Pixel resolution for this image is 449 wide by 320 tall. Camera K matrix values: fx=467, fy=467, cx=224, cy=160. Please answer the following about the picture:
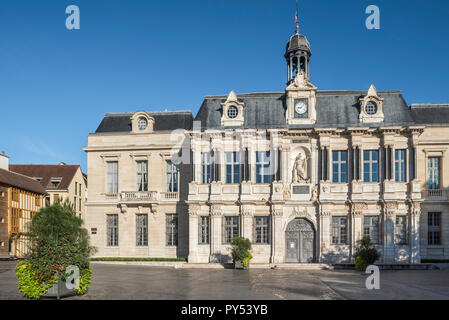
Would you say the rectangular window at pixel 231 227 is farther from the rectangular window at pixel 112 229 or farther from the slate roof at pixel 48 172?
the slate roof at pixel 48 172

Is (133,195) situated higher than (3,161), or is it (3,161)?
(3,161)

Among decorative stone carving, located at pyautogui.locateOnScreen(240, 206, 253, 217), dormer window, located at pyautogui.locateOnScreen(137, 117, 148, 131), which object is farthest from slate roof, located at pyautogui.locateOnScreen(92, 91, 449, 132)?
decorative stone carving, located at pyautogui.locateOnScreen(240, 206, 253, 217)

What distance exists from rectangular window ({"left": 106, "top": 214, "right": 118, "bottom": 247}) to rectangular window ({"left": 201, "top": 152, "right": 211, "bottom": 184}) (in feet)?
30.4

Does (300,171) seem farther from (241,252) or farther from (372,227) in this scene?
(241,252)

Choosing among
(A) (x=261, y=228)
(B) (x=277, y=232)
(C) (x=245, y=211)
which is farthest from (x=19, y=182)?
(B) (x=277, y=232)

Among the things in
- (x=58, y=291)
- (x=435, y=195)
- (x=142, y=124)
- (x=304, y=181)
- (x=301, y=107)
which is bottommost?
(x=58, y=291)

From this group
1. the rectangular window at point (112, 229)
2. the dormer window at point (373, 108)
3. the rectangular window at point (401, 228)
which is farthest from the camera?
the rectangular window at point (112, 229)

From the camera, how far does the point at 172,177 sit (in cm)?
4153

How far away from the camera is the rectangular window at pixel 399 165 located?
37.4m

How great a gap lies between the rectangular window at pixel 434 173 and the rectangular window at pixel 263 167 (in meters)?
13.7

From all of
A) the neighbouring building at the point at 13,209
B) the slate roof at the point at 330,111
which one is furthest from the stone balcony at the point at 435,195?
the neighbouring building at the point at 13,209

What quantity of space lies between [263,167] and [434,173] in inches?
574
